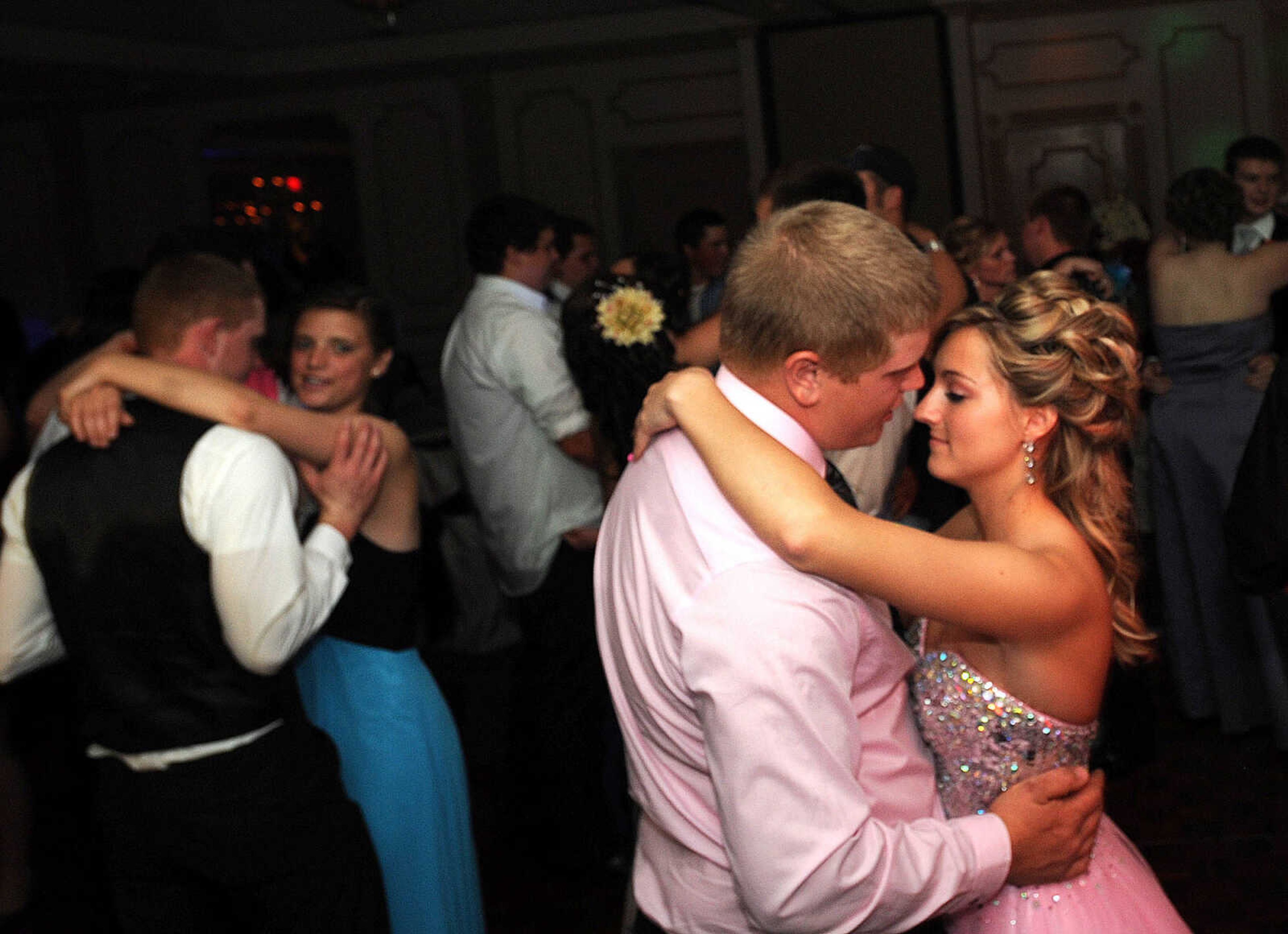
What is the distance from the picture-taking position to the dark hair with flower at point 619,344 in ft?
9.56

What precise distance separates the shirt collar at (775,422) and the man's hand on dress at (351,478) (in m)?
1.03

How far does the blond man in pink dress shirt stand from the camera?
3.95 feet

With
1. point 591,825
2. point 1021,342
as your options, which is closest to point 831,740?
point 1021,342

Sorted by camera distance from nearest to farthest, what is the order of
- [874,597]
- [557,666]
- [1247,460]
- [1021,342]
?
[874,597]
[1021,342]
[1247,460]
[557,666]

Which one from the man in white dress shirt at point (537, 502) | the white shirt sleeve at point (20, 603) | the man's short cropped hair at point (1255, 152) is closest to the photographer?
the white shirt sleeve at point (20, 603)

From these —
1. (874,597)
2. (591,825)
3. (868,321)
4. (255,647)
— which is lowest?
(591,825)

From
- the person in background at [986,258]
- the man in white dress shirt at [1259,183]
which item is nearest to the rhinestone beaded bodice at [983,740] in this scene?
the person in background at [986,258]

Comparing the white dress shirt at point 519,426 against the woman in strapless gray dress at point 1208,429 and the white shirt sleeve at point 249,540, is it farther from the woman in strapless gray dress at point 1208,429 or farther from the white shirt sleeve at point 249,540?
the woman in strapless gray dress at point 1208,429

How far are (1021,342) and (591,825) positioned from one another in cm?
210

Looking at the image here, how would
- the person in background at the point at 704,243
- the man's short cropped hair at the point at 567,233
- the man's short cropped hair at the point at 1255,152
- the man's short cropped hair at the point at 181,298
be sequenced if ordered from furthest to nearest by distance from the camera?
the person in background at the point at 704,243 < the man's short cropped hair at the point at 567,233 < the man's short cropped hair at the point at 1255,152 < the man's short cropped hair at the point at 181,298

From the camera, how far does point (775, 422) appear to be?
1.40m

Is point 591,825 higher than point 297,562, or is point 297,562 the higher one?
point 297,562

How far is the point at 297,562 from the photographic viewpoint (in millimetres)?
2068

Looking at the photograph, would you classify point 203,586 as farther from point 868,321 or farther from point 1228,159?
point 1228,159
